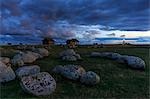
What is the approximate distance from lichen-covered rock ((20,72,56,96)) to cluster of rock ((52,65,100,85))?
2043mm

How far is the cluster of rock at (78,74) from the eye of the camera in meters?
12.7

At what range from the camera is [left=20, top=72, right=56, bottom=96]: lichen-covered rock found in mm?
11016

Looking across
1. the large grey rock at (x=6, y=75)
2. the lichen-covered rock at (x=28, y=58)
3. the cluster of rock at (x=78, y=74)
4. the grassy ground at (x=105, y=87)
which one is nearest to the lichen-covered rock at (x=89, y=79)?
the cluster of rock at (x=78, y=74)

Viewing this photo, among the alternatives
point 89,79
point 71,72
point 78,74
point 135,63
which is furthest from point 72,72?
point 135,63

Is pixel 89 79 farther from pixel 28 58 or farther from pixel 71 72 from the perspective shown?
pixel 28 58

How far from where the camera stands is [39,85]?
36.7ft

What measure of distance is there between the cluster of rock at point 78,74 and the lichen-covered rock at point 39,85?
204cm

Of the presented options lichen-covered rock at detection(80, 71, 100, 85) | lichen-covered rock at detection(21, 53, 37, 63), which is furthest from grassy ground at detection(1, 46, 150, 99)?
lichen-covered rock at detection(21, 53, 37, 63)

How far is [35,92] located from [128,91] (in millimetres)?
4697

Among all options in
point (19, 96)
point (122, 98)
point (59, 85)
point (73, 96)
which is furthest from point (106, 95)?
point (19, 96)

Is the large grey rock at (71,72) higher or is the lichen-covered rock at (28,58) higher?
the lichen-covered rock at (28,58)

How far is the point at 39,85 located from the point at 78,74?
291 cm

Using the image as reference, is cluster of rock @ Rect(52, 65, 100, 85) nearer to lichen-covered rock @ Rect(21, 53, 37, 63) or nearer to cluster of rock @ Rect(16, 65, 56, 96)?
cluster of rock @ Rect(16, 65, 56, 96)

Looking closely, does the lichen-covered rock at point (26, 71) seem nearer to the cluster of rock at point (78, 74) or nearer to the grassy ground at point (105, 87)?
the grassy ground at point (105, 87)
